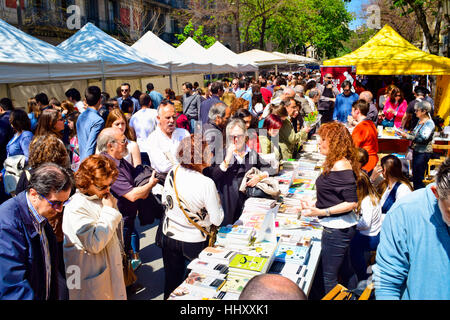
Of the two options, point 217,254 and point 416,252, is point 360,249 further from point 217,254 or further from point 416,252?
point 416,252

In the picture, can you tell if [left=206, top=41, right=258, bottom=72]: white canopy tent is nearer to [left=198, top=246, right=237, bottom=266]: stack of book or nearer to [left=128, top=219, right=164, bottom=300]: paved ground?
[left=128, top=219, right=164, bottom=300]: paved ground

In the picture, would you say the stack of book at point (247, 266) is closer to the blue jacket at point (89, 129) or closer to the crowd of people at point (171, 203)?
the crowd of people at point (171, 203)

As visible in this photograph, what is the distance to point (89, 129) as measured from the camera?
4.71 meters

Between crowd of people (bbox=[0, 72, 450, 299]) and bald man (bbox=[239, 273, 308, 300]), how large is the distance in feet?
0.04

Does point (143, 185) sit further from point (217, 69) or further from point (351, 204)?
point (217, 69)

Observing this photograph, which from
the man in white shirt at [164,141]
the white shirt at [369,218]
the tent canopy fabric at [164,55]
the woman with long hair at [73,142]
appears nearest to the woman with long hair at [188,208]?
the man in white shirt at [164,141]

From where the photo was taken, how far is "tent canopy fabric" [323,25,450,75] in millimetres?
8766

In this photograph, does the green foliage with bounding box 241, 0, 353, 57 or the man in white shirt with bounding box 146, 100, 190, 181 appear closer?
the man in white shirt with bounding box 146, 100, 190, 181

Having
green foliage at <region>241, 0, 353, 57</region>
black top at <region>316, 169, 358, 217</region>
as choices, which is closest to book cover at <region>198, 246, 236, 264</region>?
black top at <region>316, 169, 358, 217</region>

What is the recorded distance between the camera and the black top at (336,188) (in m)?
2.94

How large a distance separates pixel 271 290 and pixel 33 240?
132cm

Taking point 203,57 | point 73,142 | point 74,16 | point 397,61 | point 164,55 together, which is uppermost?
point 74,16

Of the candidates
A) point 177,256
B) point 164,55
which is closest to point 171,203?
point 177,256

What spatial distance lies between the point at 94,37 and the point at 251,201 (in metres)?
6.71
